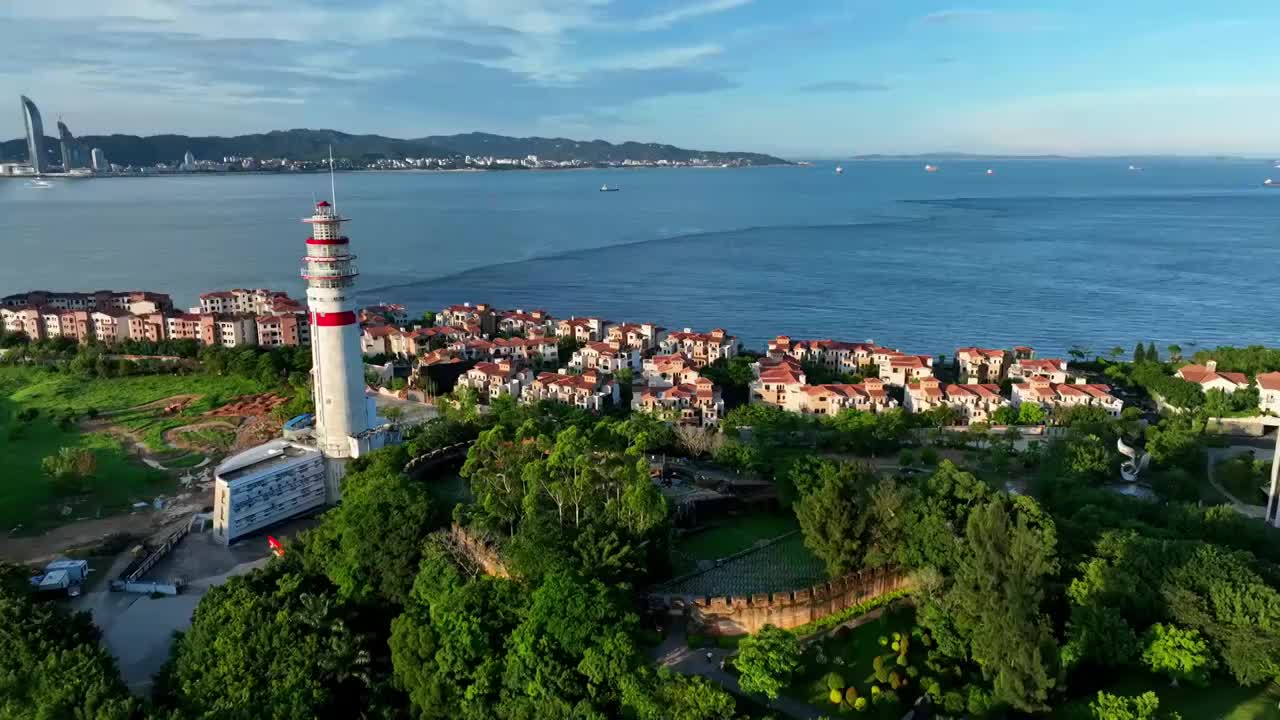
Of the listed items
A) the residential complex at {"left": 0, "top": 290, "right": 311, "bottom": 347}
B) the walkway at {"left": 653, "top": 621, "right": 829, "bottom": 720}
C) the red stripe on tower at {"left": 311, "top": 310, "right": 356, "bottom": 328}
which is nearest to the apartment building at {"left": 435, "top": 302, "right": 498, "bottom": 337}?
the residential complex at {"left": 0, "top": 290, "right": 311, "bottom": 347}

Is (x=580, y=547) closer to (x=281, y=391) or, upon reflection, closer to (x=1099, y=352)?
(x=281, y=391)

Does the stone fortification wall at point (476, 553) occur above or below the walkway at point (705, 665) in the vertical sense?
above

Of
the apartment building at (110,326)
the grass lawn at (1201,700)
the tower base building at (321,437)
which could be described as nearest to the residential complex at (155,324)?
the apartment building at (110,326)

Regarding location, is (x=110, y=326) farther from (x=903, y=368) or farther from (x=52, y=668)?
(x=903, y=368)

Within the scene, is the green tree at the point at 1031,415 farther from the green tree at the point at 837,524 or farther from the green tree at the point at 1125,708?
the green tree at the point at 1125,708

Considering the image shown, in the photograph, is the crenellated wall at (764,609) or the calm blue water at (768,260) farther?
the calm blue water at (768,260)
